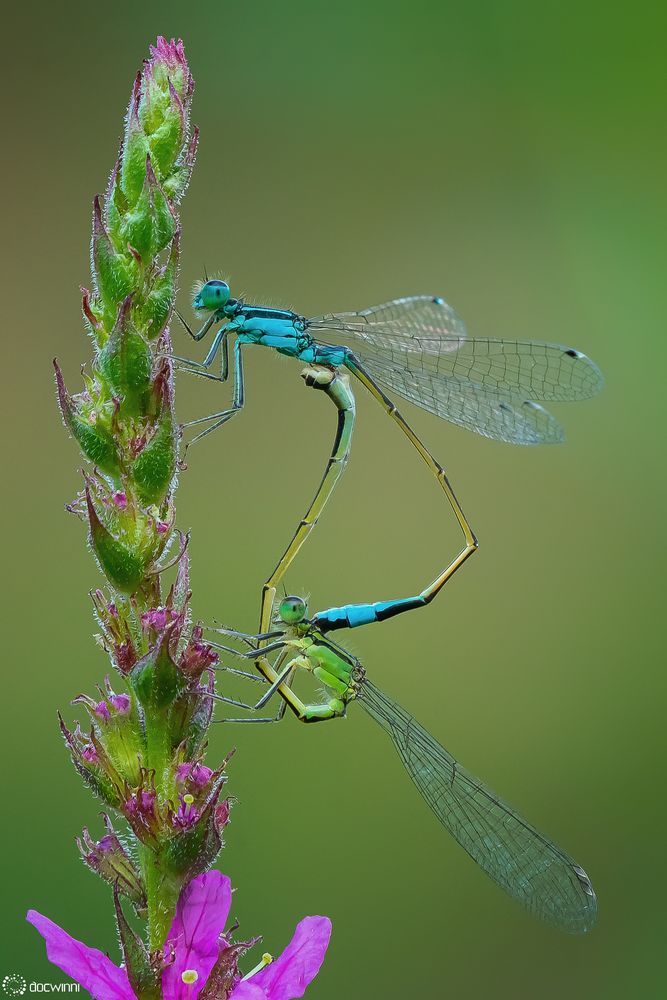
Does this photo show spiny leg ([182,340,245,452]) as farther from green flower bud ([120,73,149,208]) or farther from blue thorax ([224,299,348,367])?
green flower bud ([120,73,149,208])

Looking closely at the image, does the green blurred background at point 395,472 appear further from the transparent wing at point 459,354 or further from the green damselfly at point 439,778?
the green damselfly at point 439,778

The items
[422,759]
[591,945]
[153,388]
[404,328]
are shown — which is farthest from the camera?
[591,945]

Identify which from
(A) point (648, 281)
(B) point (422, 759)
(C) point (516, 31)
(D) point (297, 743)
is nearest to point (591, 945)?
(D) point (297, 743)

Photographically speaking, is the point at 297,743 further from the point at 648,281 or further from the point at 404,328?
the point at 648,281

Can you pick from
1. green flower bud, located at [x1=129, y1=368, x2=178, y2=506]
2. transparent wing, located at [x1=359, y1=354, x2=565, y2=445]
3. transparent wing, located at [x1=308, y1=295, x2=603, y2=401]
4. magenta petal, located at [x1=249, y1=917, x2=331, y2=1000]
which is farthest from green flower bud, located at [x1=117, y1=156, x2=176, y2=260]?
transparent wing, located at [x1=359, y1=354, x2=565, y2=445]

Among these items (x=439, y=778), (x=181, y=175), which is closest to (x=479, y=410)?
(x=439, y=778)

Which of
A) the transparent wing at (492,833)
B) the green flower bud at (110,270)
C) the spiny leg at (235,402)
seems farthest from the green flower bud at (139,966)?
the transparent wing at (492,833)

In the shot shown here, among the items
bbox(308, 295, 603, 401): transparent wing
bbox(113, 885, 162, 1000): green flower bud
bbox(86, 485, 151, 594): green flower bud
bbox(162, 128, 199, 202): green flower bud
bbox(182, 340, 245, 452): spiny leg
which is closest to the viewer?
bbox(113, 885, 162, 1000): green flower bud
